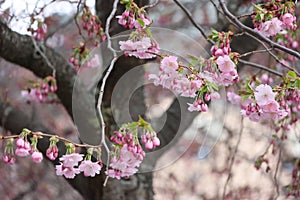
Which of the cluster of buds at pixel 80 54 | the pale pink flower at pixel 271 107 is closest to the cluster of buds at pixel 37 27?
the cluster of buds at pixel 80 54

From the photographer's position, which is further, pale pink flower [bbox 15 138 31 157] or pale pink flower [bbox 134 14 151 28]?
pale pink flower [bbox 134 14 151 28]

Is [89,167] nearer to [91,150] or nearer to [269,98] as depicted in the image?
[91,150]

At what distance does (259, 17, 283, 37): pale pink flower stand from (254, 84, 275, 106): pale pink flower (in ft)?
0.79

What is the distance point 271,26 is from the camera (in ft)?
4.99

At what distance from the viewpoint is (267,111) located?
1.41 m

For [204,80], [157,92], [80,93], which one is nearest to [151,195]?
[80,93]

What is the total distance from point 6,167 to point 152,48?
2.66m

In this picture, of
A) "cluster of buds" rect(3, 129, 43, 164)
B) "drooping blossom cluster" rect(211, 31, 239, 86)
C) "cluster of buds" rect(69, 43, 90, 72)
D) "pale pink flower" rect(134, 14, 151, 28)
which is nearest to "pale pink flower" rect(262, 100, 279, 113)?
"drooping blossom cluster" rect(211, 31, 239, 86)

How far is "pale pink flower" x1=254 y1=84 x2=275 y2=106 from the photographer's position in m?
1.33

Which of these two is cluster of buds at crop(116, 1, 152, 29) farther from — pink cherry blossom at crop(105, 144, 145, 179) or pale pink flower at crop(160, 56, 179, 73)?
pink cherry blossom at crop(105, 144, 145, 179)

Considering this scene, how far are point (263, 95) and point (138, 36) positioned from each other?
0.39m

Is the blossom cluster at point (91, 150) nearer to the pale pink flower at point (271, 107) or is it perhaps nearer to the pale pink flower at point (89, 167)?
the pale pink flower at point (89, 167)

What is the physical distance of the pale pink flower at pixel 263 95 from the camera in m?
1.33

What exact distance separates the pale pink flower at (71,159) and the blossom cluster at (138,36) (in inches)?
13.3
